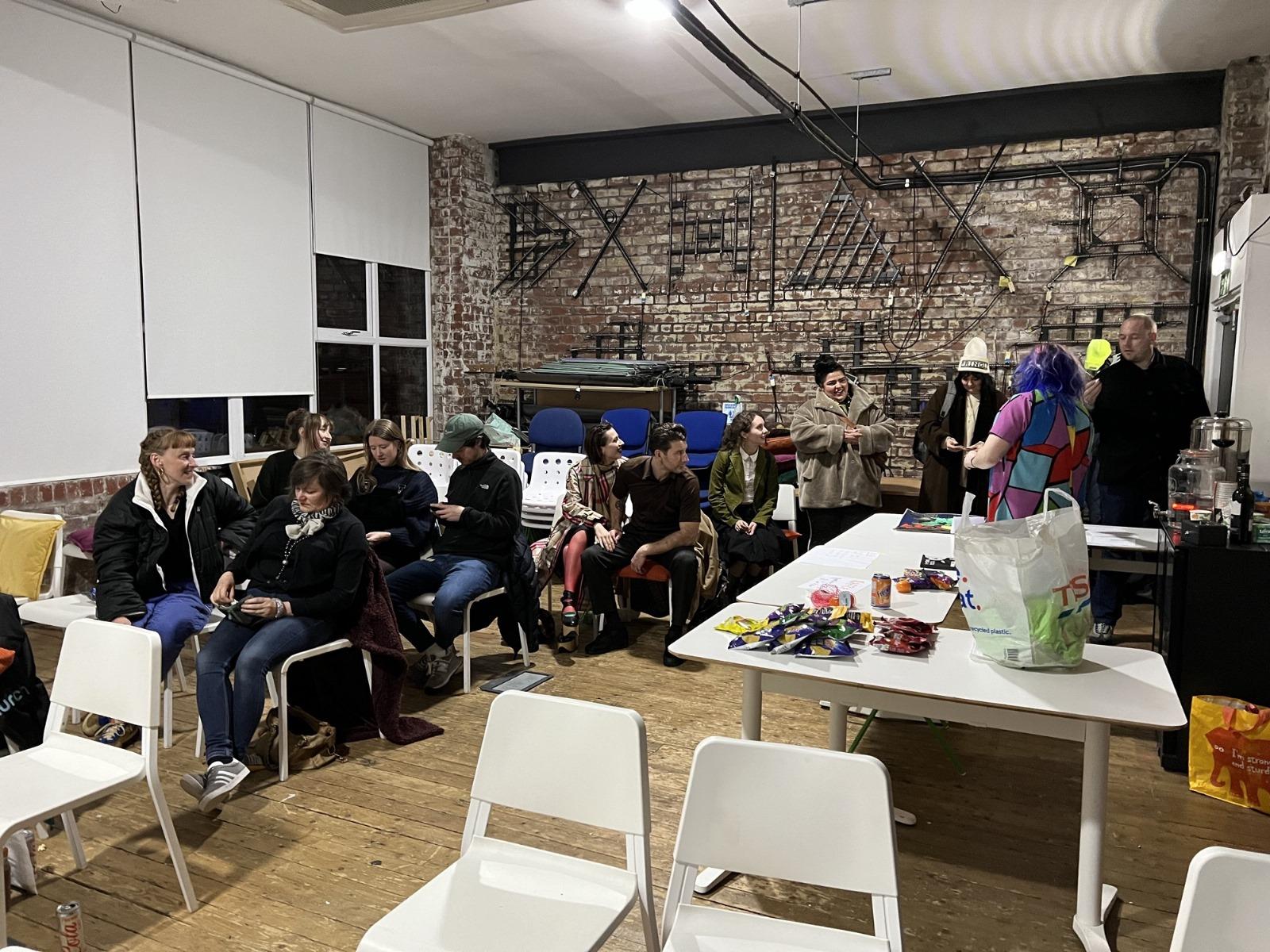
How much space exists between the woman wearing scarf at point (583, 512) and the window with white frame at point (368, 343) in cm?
298

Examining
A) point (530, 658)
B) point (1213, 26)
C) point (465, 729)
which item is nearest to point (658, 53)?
A: point (1213, 26)

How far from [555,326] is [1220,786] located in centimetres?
628

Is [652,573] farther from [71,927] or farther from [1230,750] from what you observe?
[71,927]

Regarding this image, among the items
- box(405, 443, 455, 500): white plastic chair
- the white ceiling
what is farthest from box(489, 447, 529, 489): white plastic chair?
the white ceiling

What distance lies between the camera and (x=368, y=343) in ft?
24.8

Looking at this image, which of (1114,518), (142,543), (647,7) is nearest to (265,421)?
(142,543)

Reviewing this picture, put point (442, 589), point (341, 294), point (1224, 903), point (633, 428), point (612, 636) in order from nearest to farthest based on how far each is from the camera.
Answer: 1. point (1224, 903)
2. point (442, 589)
3. point (612, 636)
4. point (633, 428)
5. point (341, 294)

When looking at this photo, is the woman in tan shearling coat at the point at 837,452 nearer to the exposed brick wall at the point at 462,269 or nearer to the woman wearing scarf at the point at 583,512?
the woman wearing scarf at the point at 583,512

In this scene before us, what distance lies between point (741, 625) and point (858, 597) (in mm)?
517

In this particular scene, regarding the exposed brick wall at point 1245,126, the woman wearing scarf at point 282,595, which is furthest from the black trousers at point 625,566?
the exposed brick wall at point 1245,126

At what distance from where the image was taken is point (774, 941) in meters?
1.70

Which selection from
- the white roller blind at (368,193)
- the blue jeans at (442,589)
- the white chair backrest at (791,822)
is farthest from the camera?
the white roller blind at (368,193)

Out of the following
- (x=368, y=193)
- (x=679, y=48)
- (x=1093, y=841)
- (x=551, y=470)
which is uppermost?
(x=679, y=48)

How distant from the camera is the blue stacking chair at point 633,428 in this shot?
23.0 feet
